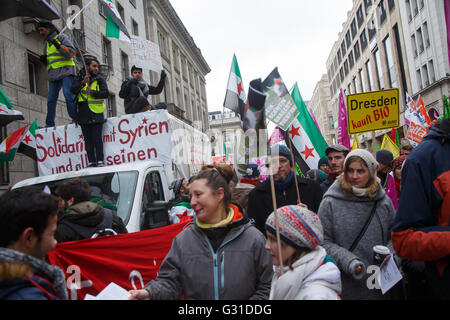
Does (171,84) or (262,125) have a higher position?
(171,84)

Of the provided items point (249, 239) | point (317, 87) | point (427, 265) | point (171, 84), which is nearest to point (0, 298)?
point (249, 239)

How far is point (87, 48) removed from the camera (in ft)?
46.4

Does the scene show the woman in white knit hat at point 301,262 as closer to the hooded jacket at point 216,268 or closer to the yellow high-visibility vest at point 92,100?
the hooded jacket at point 216,268

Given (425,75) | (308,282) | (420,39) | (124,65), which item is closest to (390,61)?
(420,39)

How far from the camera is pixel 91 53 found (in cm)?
1454

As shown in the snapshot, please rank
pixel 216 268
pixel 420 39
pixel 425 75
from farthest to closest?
pixel 420 39 < pixel 425 75 < pixel 216 268

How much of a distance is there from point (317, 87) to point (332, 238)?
265 ft

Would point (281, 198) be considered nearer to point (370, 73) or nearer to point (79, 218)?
point (79, 218)

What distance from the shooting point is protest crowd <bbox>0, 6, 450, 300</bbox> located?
1541 millimetres

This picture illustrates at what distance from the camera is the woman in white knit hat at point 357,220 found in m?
2.64

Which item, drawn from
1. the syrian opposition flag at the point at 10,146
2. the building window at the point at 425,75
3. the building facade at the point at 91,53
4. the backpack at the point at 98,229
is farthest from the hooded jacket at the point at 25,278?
the building window at the point at 425,75

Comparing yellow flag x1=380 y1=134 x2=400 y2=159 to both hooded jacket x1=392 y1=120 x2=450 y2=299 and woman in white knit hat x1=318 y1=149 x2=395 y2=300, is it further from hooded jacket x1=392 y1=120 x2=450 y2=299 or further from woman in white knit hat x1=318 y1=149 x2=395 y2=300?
hooded jacket x1=392 y1=120 x2=450 y2=299

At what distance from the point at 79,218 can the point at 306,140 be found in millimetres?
4474
